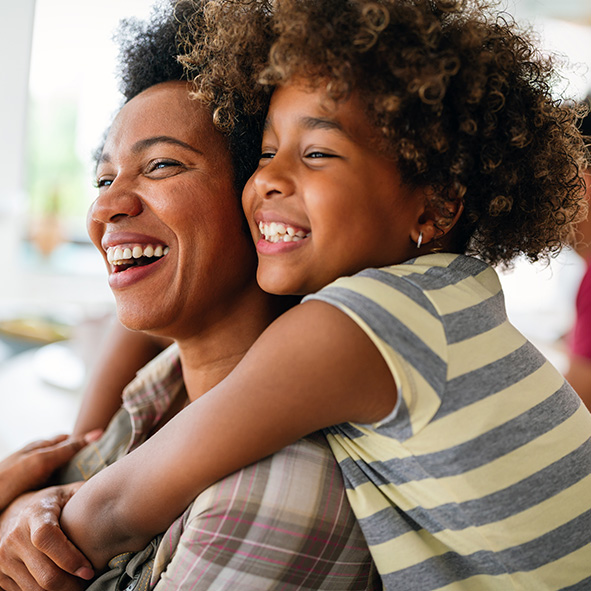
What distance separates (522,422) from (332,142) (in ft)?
1.69

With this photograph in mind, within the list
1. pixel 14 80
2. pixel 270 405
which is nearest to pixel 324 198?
pixel 270 405

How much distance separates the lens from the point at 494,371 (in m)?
0.98

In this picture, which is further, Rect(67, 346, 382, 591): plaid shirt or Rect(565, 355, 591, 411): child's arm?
Rect(565, 355, 591, 411): child's arm

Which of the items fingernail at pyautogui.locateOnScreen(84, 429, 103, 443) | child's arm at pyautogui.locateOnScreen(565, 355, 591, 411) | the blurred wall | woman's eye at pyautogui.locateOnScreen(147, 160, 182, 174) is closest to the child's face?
woman's eye at pyautogui.locateOnScreen(147, 160, 182, 174)

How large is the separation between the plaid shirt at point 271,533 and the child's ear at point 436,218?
1.29ft

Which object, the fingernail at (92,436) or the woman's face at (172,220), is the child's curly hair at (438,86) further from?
the fingernail at (92,436)

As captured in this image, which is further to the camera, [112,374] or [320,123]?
[112,374]

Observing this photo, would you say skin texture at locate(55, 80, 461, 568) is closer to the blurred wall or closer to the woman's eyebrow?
the woman's eyebrow

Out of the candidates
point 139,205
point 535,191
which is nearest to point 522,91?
point 535,191

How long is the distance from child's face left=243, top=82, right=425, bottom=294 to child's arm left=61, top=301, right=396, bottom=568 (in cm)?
18

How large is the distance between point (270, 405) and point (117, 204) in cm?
55

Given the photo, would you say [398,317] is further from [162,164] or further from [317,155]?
[162,164]

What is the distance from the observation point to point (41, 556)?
3.74ft

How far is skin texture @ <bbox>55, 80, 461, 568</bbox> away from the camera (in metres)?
0.92
